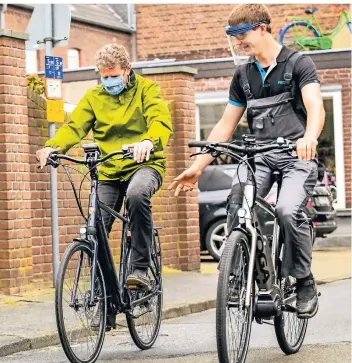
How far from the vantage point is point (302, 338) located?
7.27 metres

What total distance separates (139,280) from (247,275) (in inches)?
46.0

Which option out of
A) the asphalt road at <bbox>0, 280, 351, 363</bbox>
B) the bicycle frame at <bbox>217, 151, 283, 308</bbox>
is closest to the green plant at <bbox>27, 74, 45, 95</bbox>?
the asphalt road at <bbox>0, 280, 351, 363</bbox>

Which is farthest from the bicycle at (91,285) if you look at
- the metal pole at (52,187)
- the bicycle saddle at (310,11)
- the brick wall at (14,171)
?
the bicycle saddle at (310,11)

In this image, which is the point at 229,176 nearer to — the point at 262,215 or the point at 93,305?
the point at 262,215

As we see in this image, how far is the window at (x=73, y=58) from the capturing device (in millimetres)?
28500

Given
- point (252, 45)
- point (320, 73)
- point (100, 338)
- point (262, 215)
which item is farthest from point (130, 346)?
point (320, 73)

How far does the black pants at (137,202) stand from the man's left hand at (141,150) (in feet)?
1.05

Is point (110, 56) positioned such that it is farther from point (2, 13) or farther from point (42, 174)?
point (2, 13)

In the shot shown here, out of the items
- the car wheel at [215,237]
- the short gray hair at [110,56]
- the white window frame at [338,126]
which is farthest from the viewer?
the white window frame at [338,126]

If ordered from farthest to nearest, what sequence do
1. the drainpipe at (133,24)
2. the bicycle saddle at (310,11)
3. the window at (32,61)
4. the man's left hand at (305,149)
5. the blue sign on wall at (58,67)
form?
the drainpipe at (133,24) < the window at (32,61) < the bicycle saddle at (310,11) < the blue sign on wall at (58,67) < the man's left hand at (305,149)

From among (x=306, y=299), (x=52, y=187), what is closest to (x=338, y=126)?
(x=52, y=187)

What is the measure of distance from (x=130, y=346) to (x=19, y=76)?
4005 millimetres

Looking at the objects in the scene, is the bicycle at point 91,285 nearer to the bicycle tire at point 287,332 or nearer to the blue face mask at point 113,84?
the blue face mask at point 113,84

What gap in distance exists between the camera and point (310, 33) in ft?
86.9
